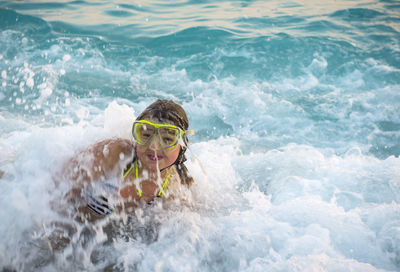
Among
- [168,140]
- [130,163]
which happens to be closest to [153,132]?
[168,140]

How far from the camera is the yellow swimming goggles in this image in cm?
288

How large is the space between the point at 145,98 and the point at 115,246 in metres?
5.09

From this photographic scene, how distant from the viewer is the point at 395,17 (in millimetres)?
12039

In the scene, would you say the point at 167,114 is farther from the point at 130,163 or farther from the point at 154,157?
the point at 130,163

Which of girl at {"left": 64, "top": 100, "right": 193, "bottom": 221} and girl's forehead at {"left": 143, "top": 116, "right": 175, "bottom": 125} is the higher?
girl's forehead at {"left": 143, "top": 116, "right": 175, "bottom": 125}

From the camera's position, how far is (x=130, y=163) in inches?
121

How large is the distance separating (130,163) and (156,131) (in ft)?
1.52

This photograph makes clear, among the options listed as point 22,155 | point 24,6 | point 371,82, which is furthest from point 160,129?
point 24,6

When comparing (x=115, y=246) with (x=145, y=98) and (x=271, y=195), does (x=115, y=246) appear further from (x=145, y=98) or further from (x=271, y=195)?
(x=145, y=98)

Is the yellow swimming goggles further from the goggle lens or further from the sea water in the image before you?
the sea water

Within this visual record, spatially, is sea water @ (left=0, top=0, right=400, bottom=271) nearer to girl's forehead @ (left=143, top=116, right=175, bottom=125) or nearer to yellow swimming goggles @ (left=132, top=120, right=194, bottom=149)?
yellow swimming goggles @ (left=132, top=120, right=194, bottom=149)

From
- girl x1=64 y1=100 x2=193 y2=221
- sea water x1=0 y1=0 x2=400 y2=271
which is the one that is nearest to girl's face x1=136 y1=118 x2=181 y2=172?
girl x1=64 y1=100 x2=193 y2=221

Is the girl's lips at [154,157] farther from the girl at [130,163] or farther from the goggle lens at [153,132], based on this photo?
the goggle lens at [153,132]

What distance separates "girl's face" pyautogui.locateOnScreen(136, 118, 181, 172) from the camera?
2.91 metres
